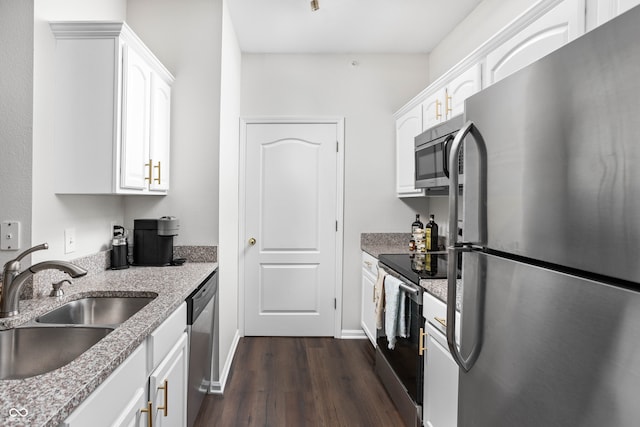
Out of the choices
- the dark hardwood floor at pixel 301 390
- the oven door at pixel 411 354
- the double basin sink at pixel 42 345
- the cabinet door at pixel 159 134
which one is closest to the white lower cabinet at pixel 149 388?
the double basin sink at pixel 42 345

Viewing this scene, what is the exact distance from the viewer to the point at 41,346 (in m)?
1.28

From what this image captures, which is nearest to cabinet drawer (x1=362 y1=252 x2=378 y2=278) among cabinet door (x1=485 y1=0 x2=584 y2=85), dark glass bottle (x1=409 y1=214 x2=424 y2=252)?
dark glass bottle (x1=409 y1=214 x2=424 y2=252)

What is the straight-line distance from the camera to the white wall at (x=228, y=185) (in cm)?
260

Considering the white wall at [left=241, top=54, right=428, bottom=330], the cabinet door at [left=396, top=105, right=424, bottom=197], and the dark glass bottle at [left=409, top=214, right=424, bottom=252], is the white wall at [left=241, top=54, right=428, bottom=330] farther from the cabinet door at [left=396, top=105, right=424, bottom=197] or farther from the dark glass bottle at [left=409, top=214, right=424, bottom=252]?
the dark glass bottle at [left=409, top=214, right=424, bottom=252]

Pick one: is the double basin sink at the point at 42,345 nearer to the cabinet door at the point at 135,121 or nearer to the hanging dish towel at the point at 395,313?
the cabinet door at the point at 135,121

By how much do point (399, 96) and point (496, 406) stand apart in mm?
3112

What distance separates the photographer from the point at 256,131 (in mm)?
3541

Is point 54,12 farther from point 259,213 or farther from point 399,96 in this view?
point 399,96

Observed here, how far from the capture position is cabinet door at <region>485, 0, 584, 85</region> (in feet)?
4.42

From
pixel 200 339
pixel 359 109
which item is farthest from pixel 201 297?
pixel 359 109

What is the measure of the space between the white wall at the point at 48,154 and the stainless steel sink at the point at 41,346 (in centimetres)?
48

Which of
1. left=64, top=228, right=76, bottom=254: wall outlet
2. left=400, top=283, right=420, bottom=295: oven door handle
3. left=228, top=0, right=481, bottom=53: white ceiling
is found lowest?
left=400, top=283, right=420, bottom=295: oven door handle

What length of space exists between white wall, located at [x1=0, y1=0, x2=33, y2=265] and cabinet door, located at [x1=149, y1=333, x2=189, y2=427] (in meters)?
0.79

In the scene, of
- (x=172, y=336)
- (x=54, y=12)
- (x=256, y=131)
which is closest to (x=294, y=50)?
(x=256, y=131)
